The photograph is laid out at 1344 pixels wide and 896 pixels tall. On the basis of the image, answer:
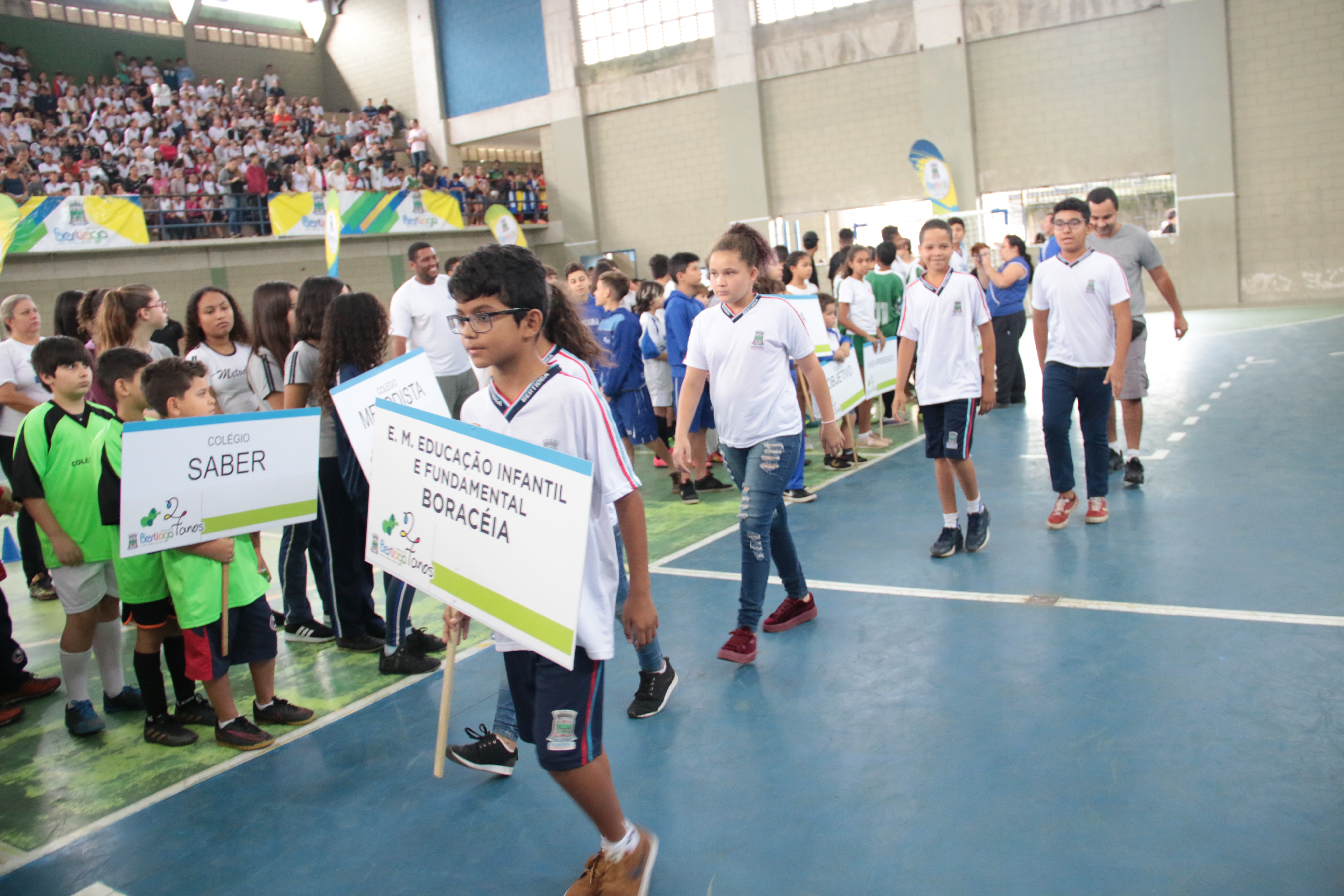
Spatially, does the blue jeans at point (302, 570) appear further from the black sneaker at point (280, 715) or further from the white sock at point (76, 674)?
the white sock at point (76, 674)

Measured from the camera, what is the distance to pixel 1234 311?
17.9 metres

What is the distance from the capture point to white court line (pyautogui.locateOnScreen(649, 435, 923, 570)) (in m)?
6.07

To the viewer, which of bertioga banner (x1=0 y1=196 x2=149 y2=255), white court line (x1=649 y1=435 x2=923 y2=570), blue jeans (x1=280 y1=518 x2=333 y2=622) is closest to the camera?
blue jeans (x1=280 y1=518 x2=333 y2=622)

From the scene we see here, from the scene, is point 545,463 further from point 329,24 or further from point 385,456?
point 329,24

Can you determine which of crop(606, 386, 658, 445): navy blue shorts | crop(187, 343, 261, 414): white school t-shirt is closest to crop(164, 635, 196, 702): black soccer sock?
crop(187, 343, 261, 414): white school t-shirt

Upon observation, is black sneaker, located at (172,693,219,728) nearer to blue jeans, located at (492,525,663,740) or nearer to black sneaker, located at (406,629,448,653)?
black sneaker, located at (406,629,448,653)

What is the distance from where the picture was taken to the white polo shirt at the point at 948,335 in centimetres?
535

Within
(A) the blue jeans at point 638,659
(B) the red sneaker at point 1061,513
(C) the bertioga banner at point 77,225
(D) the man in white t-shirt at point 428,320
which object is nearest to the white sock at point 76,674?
(A) the blue jeans at point 638,659

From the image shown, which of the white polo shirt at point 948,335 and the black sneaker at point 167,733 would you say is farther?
the white polo shirt at point 948,335

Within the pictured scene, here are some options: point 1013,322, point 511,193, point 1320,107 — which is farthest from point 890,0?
point 1013,322

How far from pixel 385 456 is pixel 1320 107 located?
798 inches

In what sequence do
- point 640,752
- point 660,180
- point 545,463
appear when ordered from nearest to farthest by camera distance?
point 545,463 → point 640,752 → point 660,180

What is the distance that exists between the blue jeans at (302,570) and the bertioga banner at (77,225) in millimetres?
13046

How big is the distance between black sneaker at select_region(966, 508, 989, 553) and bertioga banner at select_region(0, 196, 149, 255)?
51.1 feet
